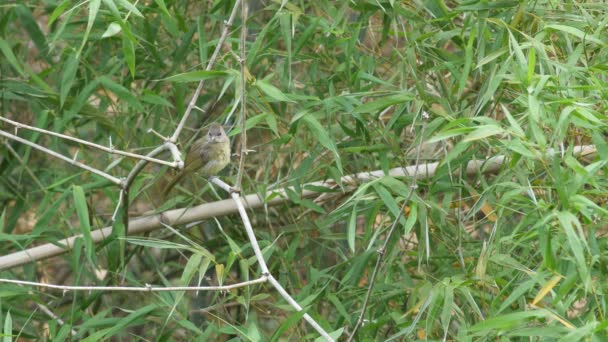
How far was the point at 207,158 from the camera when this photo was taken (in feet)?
14.9

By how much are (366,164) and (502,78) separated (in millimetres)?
1128

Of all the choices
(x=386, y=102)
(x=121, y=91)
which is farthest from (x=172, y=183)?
(x=386, y=102)

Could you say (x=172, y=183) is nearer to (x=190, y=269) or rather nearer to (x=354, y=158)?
(x=354, y=158)

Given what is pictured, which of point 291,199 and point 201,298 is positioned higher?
point 291,199

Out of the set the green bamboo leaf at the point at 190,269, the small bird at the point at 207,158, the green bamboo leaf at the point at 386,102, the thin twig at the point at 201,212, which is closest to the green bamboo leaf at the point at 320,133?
the green bamboo leaf at the point at 386,102

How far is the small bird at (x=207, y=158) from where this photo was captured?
4492 millimetres

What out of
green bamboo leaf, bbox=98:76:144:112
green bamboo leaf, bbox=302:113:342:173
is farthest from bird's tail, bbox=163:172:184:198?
green bamboo leaf, bbox=302:113:342:173

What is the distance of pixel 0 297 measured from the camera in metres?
4.02

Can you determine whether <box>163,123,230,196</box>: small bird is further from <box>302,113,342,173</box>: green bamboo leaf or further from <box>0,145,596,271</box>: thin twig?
<box>302,113,342,173</box>: green bamboo leaf

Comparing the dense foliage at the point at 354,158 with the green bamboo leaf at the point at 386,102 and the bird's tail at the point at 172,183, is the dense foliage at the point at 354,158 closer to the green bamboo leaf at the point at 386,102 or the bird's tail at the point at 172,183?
the green bamboo leaf at the point at 386,102

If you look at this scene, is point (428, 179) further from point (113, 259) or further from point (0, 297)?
point (0, 297)

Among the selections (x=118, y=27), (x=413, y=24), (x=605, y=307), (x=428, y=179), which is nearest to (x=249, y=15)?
(x=413, y=24)

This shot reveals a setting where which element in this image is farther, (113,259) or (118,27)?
(113,259)

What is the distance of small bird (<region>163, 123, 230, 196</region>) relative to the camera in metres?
4.49
